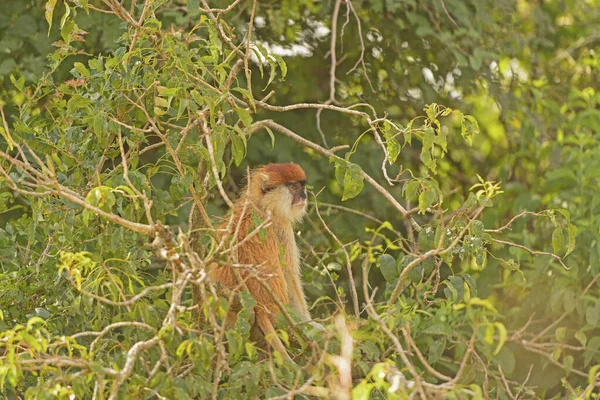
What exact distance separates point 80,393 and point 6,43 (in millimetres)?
2874

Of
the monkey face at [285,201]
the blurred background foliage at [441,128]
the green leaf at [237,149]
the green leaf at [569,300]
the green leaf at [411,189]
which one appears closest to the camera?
the green leaf at [237,149]

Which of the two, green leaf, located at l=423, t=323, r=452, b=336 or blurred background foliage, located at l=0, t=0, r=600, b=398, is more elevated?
green leaf, located at l=423, t=323, r=452, b=336

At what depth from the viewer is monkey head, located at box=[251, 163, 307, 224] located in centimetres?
471

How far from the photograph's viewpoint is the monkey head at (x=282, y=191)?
4707 mm

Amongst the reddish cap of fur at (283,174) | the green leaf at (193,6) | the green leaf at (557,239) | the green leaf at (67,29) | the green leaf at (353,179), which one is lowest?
the reddish cap of fur at (283,174)

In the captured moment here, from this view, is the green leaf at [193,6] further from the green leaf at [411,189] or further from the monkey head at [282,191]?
the monkey head at [282,191]

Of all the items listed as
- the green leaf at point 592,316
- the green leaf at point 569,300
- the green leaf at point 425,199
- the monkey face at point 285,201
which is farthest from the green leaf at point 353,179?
the green leaf at point 569,300

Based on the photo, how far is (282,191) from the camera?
4.71m

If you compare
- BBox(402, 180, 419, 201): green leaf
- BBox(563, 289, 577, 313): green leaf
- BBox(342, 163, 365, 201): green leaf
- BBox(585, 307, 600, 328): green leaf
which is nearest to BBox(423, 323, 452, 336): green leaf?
BBox(402, 180, 419, 201): green leaf

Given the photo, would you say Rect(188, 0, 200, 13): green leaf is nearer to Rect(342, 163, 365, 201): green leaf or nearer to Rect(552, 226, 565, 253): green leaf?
Rect(342, 163, 365, 201): green leaf

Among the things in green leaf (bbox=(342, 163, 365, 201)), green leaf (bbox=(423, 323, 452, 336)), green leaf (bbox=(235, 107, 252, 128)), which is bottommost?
green leaf (bbox=(423, 323, 452, 336))

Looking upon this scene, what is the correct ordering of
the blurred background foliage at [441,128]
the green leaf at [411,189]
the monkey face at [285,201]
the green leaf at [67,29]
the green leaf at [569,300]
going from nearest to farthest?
the green leaf at [411,189] < the green leaf at [67,29] < the green leaf at [569,300] < the monkey face at [285,201] < the blurred background foliage at [441,128]

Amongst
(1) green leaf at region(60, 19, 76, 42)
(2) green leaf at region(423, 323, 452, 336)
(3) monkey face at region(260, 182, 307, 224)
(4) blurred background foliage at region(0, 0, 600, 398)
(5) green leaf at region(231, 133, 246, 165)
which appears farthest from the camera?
(4) blurred background foliage at region(0, 0, 600, 398)

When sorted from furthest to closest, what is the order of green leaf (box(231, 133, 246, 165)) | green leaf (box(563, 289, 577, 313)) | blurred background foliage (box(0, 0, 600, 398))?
blurred background foliage (box(0, 0, 600, 398))
green leaf (box(563, 289, 577, 313))
green leaf (box(231, 133, 246, 165))
